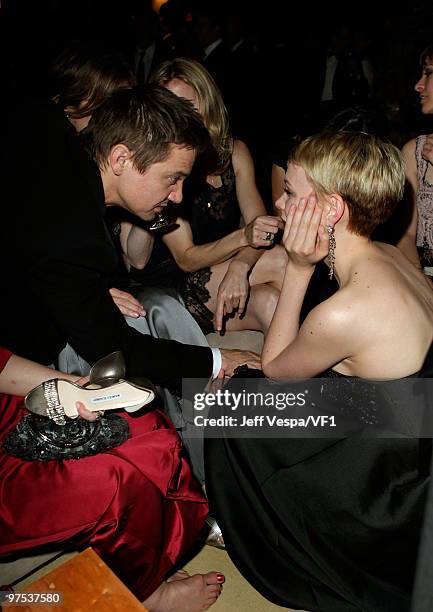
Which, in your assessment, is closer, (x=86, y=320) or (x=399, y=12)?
(x=86, y=320)

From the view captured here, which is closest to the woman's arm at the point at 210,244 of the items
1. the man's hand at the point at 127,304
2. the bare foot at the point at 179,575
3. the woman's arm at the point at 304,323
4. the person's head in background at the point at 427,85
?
the man's hand at the point at 127,304

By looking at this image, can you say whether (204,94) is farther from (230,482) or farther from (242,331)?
(230,482)

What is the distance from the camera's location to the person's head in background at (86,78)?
234 centimetres

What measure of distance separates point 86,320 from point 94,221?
29 cm

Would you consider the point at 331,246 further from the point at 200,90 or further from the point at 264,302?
the point at 200,90

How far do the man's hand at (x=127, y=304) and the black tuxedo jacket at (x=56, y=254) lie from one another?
0.25 m

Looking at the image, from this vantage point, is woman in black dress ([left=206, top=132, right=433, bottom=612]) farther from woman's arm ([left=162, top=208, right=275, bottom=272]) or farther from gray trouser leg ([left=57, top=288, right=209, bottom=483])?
woman's arm ([left=162, top=208, right=275, bottom=272])

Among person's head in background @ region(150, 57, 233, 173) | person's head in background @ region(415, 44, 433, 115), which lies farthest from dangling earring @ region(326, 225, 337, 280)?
person's head in background @ region(415, 44, 433, 115)

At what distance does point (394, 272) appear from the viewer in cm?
158

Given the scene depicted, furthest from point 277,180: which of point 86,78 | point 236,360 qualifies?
point 236,360

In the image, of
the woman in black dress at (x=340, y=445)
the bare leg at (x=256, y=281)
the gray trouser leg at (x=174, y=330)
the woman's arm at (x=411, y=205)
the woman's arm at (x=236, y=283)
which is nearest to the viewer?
the woman in black dress at (x=340, y=445)

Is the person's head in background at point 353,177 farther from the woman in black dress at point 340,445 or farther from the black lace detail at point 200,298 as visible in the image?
the black lace detail at point 200,298

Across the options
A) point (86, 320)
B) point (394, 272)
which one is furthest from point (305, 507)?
point (86, 320)

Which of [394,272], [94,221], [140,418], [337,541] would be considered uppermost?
[94,221]
